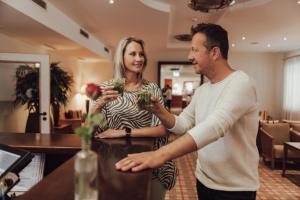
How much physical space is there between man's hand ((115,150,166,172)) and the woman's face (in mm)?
824

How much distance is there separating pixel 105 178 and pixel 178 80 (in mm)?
9240

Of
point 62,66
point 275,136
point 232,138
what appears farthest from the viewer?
point 62,66

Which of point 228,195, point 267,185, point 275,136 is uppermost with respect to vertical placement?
point 228,195

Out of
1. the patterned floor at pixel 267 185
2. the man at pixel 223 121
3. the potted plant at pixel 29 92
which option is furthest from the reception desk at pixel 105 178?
the potted plant at pixel 29 92

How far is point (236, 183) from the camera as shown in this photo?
1.33 meters

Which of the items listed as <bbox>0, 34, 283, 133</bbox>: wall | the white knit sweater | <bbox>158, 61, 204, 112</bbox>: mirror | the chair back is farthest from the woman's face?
<bbox>158, 61, 204, 112</bbox>: mirror

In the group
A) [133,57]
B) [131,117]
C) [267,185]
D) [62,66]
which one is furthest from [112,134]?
[62,66]

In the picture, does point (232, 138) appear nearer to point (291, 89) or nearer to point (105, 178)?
point (105, 178)

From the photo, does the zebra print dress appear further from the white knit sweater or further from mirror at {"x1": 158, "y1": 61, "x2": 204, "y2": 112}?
mirror at {"x1": 158, "y1": 61, "x2": 204, "y2": 112}

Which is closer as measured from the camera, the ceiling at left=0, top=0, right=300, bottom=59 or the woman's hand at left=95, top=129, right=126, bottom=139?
the woman's hand at left=95, top=129, right=126, bottom=139

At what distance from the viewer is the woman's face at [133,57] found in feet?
5.72

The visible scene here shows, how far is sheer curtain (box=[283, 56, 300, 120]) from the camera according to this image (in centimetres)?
914

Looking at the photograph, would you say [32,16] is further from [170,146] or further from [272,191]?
[272,191]

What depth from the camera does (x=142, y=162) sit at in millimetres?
1000
